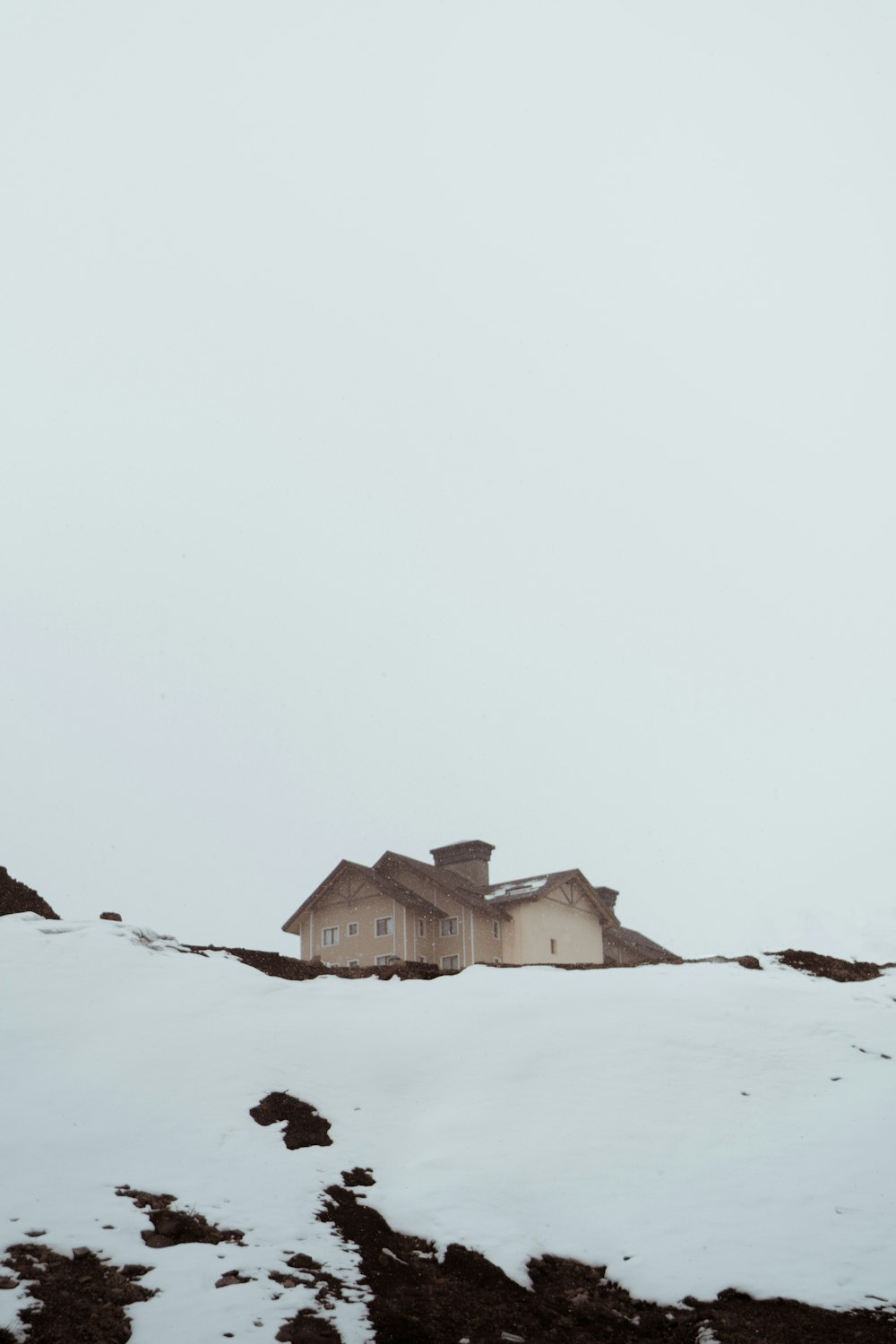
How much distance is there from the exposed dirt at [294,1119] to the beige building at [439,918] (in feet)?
106

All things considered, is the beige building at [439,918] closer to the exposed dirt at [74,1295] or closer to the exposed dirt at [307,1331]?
the exposed dirt at [74,1295]

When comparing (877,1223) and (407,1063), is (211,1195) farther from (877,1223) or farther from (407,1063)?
(877,1223)

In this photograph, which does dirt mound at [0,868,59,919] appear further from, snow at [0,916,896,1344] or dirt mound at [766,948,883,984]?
dirt mound at [766,948,883,984]

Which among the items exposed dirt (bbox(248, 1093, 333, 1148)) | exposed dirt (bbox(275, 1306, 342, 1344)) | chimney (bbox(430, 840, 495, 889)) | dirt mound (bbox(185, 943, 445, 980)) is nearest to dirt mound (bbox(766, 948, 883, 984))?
dirt mound (bbox(185, 943, 445, 980))

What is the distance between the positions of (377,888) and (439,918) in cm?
323

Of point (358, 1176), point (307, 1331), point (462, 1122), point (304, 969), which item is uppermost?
point (304, 969)

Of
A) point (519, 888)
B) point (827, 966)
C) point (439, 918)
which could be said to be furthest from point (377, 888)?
point (827, 966)

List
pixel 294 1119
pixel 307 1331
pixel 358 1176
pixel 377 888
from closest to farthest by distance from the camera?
pixel 307 1331 < pixel 358 1176 < pixel 294 1119 < pixel 377 888

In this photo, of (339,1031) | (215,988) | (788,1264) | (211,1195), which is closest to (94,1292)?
(211,1195)

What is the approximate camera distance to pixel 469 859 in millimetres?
55125

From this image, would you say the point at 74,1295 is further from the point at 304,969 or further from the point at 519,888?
the point at 519,888

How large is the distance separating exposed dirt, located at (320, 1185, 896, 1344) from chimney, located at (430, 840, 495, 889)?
141 ft

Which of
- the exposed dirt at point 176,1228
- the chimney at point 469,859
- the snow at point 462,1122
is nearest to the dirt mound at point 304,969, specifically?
the snow at point 462,1122

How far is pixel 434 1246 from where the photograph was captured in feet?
38.7
